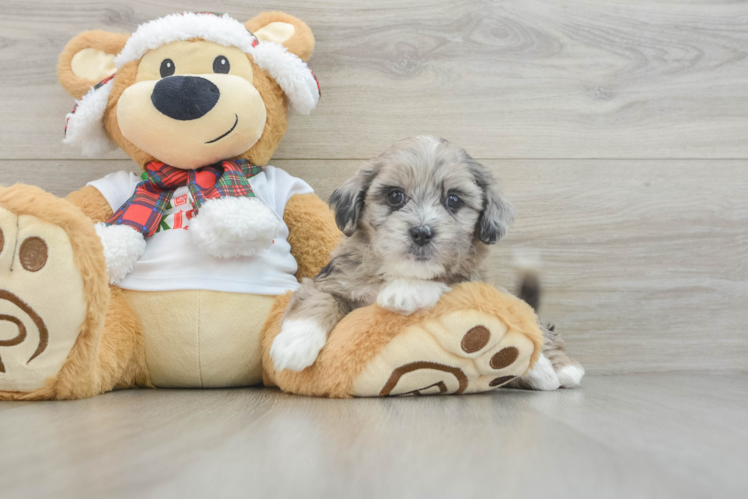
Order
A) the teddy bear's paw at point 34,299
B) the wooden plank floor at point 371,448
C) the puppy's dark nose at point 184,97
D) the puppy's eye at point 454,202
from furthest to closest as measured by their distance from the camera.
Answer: the puppy's dark nose at point 184,97
the puppy's eye at point 454,202
the teddy bear's paw at point 34,299
the wooden plank floor at point 371,448

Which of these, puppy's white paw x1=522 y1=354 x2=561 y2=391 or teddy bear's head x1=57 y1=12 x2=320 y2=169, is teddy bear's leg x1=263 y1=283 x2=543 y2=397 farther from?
teddy bear's head x1=57 y1=12 x2=320 y2=169

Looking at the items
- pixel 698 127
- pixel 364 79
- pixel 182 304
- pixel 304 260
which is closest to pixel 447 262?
pixel 304 260

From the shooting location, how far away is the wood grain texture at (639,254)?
1.79 meters

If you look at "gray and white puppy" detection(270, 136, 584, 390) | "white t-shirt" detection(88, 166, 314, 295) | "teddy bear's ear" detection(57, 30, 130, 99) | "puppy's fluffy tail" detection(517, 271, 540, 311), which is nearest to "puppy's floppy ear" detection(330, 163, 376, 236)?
"gray and white puppy" detection(270, 136, 584, 390)

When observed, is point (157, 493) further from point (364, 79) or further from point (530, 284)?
point (364, 79)

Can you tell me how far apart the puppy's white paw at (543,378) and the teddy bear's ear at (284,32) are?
107cm

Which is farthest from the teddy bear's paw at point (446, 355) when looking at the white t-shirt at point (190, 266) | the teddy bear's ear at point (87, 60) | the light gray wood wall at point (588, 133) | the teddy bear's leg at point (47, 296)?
the teddy bear's ear at point (87, 60)

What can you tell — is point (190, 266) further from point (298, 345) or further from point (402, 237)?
point (402, 237)

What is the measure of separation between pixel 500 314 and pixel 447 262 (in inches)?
6.0

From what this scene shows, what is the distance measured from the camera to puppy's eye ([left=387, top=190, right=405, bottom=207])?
1178 millimetres

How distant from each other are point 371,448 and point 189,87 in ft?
3.24

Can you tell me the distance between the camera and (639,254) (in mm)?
1807

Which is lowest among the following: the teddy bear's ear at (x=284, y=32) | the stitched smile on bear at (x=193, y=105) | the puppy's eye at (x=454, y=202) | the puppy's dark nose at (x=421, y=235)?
the puppy's dark nose at (x=421, y=235)

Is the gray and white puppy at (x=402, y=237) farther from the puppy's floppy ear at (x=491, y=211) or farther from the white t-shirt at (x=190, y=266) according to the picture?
the white t-shirt at (x=190, y=266)
